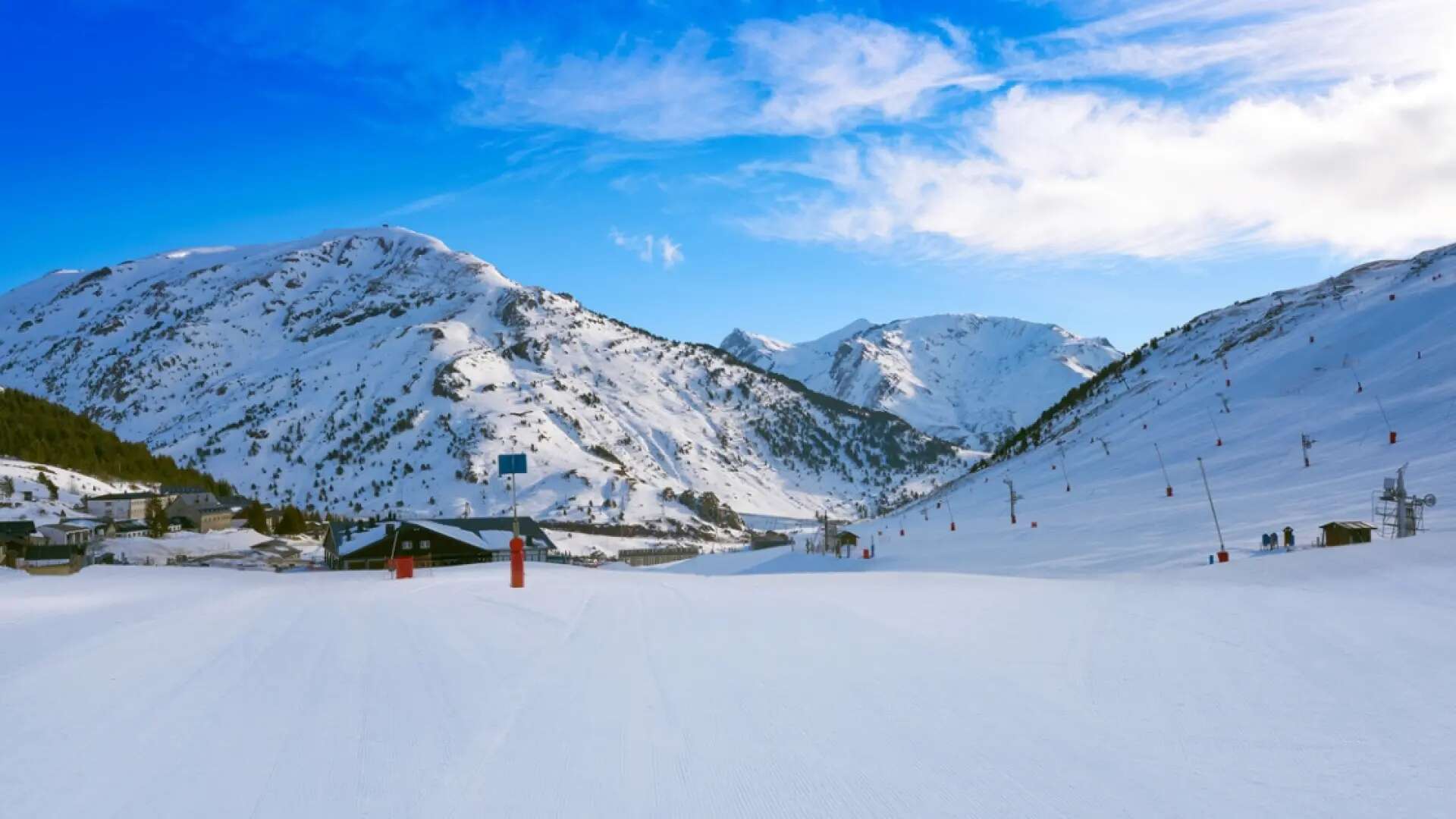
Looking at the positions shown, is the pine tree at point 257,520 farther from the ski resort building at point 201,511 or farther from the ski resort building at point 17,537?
the ski resort building at point 17,537

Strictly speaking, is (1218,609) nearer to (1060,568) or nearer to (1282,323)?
(1060,568)

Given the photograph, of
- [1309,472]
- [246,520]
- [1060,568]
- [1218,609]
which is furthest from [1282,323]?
[246,520]

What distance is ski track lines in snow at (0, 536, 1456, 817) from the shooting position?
525 centimetres

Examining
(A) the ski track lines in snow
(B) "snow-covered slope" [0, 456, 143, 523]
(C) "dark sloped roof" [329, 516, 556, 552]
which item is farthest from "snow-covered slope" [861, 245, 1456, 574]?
(B) "snow-covered slope" [0, 456, 143, 523]

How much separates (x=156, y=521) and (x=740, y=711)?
362 feet

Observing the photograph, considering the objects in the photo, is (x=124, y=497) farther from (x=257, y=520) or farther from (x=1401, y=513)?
(x=1401, y=513)

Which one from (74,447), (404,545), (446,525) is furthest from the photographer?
(74,447)

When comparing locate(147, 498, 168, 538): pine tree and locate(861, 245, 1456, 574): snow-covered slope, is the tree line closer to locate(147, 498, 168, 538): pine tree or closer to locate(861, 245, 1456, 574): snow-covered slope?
locate(147, 498, 168, 538): pine tree

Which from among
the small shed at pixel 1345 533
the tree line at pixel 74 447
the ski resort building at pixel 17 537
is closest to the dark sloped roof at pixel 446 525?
the ski resort building at pixel 17 537

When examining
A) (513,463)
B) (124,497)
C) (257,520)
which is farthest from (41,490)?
(513,463)

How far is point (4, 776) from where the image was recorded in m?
5.50

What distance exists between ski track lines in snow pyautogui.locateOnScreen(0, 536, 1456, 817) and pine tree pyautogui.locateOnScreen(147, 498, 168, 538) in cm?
9789

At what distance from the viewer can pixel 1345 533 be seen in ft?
86.1

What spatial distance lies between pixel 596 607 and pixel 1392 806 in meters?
A: 10.2
